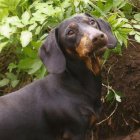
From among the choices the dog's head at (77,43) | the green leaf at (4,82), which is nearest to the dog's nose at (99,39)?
the dog's head at (77,43)

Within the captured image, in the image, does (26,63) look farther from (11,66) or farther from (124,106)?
(124,106)

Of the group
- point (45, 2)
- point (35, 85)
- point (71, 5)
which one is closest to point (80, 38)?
point (35, 85)

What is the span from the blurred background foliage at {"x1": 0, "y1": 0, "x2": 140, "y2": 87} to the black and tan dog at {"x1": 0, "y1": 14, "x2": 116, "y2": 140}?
52 centimetres

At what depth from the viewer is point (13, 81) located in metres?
5.52

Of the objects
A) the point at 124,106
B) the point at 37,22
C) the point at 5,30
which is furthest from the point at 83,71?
the point at 124,106

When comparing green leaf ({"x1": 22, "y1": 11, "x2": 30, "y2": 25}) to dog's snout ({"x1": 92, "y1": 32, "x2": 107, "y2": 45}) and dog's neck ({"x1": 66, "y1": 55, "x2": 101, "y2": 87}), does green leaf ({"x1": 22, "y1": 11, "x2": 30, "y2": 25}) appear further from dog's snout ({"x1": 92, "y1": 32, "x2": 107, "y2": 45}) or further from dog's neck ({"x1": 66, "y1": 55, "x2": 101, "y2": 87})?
dog's snout ({"x1": 92, "y1": 32, "x2": 107, "y2": 45})

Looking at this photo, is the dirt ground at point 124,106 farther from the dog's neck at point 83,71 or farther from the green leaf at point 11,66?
the dog's neck at point 83,71

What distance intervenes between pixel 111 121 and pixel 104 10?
1181mm

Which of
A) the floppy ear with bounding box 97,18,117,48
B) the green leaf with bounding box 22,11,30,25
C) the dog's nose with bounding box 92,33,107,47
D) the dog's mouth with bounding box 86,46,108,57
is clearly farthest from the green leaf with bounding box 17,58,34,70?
the dog's nose with bounding box 92,33,107,47

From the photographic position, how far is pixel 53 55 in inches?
162

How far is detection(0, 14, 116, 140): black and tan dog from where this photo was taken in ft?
13.5

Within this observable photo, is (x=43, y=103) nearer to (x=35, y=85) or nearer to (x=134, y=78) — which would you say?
(x=35, y=85)

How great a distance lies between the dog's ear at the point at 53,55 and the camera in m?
4.09

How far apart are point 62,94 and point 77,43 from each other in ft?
1.54
